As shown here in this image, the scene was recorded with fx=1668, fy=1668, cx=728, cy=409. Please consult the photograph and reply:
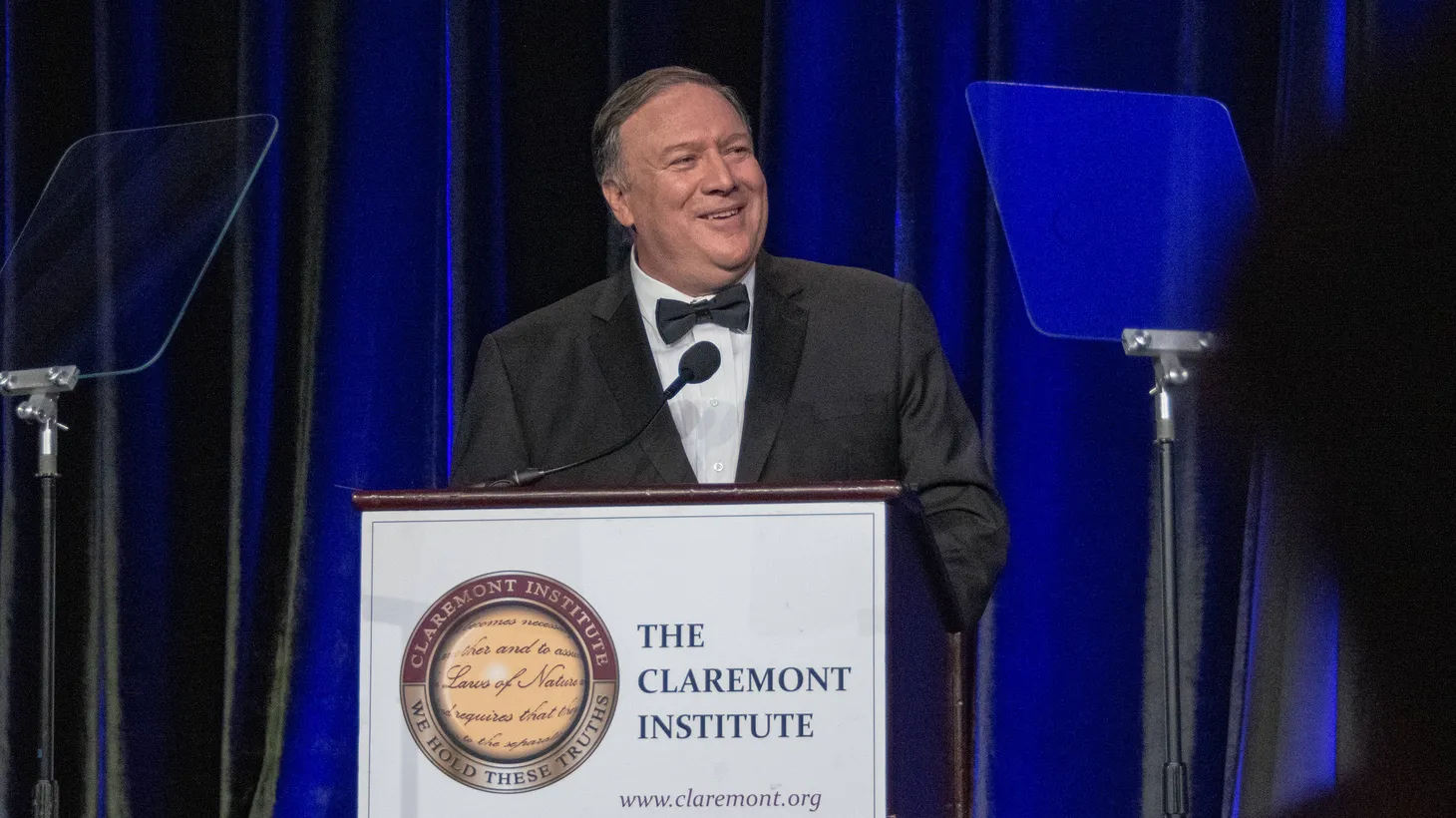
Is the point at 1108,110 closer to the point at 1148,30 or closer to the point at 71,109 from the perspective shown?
the point at 1148,30

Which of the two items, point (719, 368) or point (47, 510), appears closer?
point (719, 368)

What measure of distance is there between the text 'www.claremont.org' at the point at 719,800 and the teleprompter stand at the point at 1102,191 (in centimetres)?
136

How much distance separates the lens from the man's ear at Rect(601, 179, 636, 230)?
2.76 m

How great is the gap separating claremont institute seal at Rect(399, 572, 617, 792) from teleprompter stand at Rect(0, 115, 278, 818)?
177 centimetres

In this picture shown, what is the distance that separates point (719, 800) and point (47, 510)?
1.81 metres

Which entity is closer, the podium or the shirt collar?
the podium

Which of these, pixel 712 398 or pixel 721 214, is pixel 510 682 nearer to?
pixel 712 398

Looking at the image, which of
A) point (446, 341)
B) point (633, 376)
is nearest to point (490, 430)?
point (633, 376)

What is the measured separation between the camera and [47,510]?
276cm

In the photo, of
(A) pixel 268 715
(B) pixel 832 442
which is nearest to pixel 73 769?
(A) pixel 268 715

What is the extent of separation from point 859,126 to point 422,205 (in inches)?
35.5

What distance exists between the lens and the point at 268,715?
11.1 feet

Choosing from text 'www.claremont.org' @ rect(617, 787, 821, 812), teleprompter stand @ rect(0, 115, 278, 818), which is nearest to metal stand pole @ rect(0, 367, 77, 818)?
teleprompter stand @ rect(0, 115, 278, 818)

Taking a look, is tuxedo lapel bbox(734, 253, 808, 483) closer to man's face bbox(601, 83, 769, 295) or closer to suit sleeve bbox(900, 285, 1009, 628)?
man's face bbox(601, 83, 769, 295)
